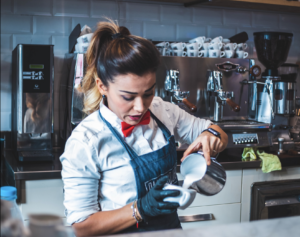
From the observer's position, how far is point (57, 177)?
5.34 ft

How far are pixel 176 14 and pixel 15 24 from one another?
1068 mm

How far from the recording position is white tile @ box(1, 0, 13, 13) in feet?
6.96

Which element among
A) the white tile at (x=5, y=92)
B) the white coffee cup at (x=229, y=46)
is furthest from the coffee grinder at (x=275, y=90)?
the white tile at (x=5, y=92)

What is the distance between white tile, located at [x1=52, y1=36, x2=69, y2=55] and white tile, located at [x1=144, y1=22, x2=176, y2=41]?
1.77 feet

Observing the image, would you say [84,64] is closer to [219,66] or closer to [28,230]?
[219,66]

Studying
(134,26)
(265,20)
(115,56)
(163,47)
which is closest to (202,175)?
(115,56)

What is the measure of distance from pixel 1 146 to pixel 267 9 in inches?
83.2

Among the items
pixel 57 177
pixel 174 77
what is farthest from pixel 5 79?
pixel 174 77

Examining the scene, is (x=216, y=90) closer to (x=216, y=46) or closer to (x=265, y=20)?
(x=216, y=46)

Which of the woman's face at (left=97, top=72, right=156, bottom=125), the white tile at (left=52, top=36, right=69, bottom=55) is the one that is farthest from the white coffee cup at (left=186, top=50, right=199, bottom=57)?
the woman's face at (left=97, top=72, right=156, bottom=125)

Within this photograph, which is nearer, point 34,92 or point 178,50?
point 34,92

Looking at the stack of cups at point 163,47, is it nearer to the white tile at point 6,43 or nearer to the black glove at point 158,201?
the white tile at point 6,43

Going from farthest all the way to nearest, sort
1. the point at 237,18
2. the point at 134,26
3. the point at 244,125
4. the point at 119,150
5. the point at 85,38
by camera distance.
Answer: the point at 237,18 → the point at 134,26 → the point at 244,125 → the point at 85,38 → the point at 119,150

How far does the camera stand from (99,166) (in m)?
1.05
